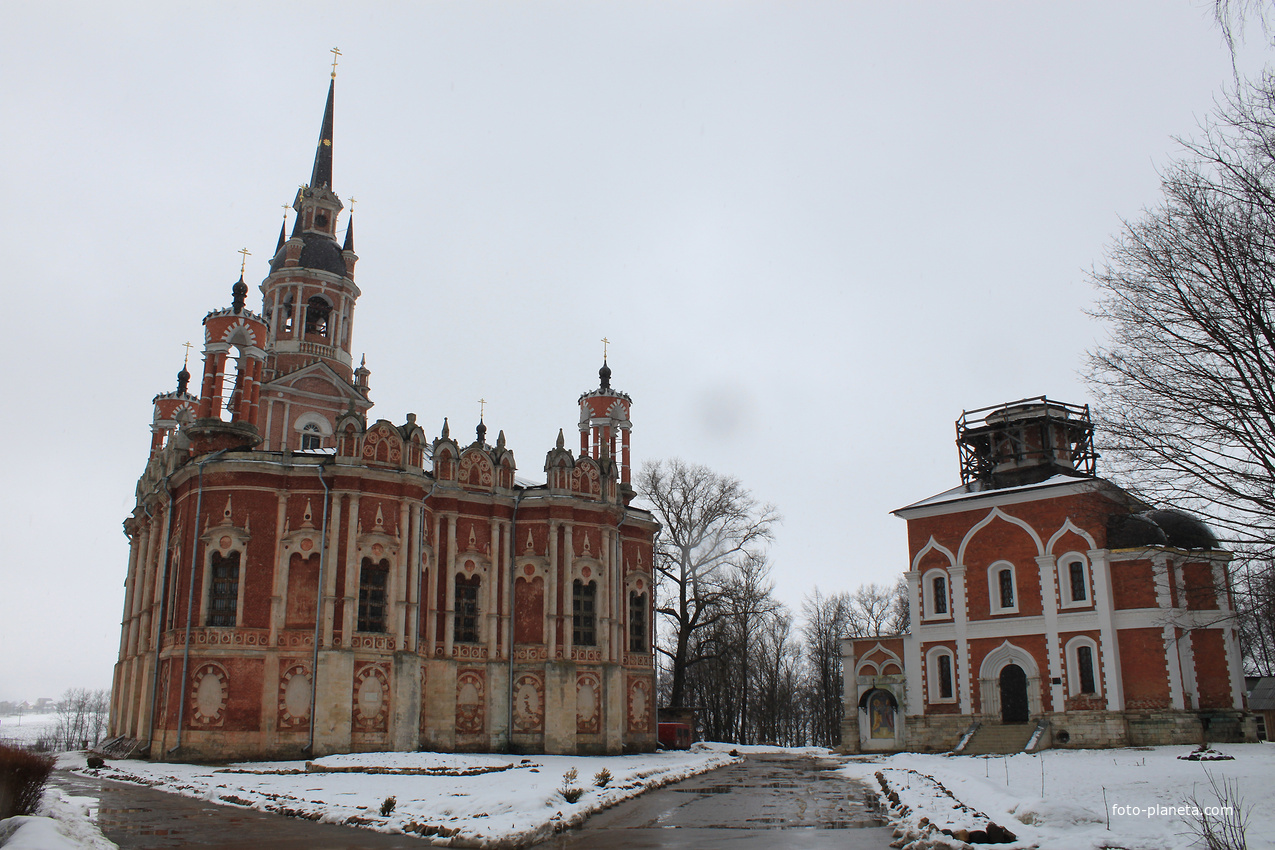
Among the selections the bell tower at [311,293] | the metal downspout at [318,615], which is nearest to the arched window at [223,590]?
the metal downspout at [318,615]

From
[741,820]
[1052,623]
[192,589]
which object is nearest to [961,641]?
[1052,623]

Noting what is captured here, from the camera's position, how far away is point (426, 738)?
2867 centimetres

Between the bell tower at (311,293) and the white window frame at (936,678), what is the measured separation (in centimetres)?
2349

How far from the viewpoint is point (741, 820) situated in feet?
46.9

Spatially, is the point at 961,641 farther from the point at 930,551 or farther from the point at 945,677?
the point at 930,551

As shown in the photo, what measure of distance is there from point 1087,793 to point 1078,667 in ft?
58.2

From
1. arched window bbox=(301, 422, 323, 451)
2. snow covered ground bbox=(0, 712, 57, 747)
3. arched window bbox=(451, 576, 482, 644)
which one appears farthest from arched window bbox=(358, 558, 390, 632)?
snow covered ground bbox=(0, 712, 57, 747)

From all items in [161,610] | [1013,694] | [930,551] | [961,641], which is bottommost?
Answer: [1013,694]

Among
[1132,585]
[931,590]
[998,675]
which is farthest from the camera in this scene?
[931,590]

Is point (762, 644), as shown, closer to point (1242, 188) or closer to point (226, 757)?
point (226, 757)

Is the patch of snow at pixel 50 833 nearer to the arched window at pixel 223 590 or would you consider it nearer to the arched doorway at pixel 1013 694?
the arched window at pixel 223 590

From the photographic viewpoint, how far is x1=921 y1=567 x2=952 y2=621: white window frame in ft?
116

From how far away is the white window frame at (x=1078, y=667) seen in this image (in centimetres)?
3124

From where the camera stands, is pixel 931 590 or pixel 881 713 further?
pixel 881 713
